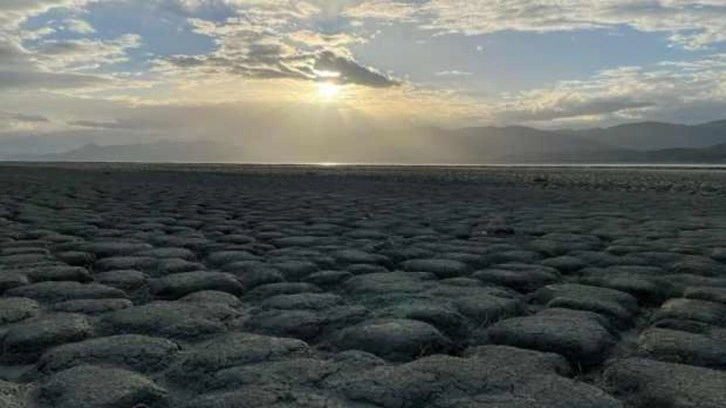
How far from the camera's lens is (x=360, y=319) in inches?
141

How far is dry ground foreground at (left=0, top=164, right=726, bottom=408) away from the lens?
98.7 inches

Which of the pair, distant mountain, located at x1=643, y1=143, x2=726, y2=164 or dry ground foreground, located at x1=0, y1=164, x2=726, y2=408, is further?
distant mountain, located at x1=643, y1=143, x2=726, y2=164

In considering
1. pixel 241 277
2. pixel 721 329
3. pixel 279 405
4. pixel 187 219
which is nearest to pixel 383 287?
pixel 241 277

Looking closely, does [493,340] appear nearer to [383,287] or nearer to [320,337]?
[320,337]

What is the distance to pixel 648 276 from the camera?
492cm

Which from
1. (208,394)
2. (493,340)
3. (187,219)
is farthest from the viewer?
(187,219)

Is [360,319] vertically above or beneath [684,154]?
beneath

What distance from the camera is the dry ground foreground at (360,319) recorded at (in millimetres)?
2506

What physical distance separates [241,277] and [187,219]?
4.73 m

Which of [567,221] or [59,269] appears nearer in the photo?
[59,269]

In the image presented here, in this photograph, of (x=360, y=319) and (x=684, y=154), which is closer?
(x=360, y=319)

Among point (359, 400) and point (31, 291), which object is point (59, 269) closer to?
point (31, 291)

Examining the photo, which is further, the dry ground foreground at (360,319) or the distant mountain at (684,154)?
the distant mountain at (684,154)

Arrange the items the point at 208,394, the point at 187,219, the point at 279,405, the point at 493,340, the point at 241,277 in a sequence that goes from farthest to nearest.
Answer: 1. the point at 187,219
2. the point at 241,277
3. the point at 493,340
4. the point at 208,394
5. the point at 279,405
